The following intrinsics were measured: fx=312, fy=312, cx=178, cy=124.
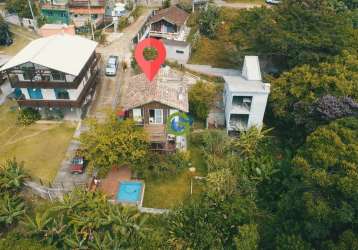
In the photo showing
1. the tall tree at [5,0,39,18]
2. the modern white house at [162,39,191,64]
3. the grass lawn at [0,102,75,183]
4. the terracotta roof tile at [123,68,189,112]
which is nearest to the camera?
the grass lawn at [0,102,75,183]

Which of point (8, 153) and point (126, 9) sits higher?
→ point (126, 9)

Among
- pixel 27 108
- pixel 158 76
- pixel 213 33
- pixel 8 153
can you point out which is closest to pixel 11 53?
pixel 27 108

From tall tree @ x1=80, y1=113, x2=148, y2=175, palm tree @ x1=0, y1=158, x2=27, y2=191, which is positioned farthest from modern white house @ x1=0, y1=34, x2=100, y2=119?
palm tree @ x1=0, y1=158, x2=27, y2=191

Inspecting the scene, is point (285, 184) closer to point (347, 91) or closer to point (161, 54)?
point (347, 91)

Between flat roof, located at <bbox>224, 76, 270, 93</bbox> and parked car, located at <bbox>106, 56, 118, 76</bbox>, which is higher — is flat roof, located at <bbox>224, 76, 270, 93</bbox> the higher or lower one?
the higher one

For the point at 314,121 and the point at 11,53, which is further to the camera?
the point at 11,53

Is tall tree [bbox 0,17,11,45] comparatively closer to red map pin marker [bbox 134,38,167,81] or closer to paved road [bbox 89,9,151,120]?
paved road [bbox 89,9,151,120]

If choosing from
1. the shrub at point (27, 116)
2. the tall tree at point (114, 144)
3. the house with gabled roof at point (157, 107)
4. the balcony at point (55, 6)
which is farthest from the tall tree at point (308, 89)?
the balcony at point (55, 6)

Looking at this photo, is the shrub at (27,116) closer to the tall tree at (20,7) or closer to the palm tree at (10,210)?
the palm tree at (10,210)
